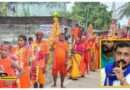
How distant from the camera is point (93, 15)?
3.74 metres

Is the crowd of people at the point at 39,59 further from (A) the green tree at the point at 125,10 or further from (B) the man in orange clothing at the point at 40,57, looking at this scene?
(A) the green tree at the point at 125,10

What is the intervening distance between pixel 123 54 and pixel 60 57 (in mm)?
539

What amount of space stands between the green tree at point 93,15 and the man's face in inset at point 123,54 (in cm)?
23

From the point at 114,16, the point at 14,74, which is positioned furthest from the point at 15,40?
the point at 114,16

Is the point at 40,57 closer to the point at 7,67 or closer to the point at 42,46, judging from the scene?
the point at 42,46

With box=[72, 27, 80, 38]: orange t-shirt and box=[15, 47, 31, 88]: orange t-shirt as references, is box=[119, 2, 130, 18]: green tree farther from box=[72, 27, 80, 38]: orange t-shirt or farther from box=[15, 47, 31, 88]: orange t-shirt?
box=[15, 47, 31, 88]: orange t-shirt

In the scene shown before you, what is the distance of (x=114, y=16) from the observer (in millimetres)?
3748

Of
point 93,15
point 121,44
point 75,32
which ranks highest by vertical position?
point 93,15

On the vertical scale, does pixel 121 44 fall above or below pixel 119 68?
above

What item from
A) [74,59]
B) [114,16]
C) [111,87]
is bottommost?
[111,87]

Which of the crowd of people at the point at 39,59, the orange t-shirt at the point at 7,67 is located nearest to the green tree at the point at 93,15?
the crowd of people at the point at 39,59

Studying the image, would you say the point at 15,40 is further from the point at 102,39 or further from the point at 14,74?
the point at 102,39

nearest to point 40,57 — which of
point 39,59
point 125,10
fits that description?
point 39,59

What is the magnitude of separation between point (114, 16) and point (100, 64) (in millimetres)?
429
